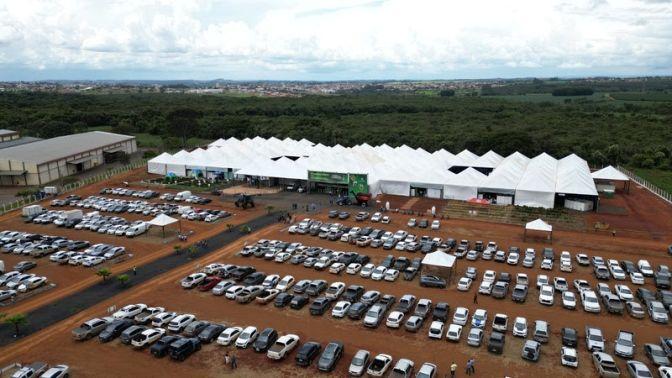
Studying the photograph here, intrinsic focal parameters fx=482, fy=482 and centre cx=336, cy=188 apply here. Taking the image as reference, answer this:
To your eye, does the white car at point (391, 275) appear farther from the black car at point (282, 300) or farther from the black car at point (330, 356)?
the black car at point (330, 356)

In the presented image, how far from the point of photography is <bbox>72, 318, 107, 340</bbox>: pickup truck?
25158 mm

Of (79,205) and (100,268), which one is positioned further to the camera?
(79,205)

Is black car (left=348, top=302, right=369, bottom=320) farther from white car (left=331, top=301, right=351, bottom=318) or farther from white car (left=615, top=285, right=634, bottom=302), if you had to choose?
white car (left=615, top=285, right=634, bottom=302)

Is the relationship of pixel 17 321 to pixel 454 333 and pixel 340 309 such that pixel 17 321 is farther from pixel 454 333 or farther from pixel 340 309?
pixel 454 333

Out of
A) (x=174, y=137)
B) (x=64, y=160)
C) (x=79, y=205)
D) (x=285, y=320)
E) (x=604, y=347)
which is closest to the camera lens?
(x=604, y=347)

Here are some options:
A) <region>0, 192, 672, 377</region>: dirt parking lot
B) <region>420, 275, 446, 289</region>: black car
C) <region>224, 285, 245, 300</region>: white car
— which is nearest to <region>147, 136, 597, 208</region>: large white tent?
<region>0, 192, 672, 377</region>: dirt parking lot

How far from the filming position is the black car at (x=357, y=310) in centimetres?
2727

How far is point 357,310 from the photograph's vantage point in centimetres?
2748

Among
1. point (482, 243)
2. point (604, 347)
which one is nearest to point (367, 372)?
point (604, 347)

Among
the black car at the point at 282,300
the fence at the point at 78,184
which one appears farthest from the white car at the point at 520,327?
the fence at the point at 78,184

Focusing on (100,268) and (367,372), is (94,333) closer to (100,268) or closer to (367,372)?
(100,268)

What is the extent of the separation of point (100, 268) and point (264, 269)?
12200 mm

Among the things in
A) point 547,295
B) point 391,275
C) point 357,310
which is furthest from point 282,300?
point 547,295

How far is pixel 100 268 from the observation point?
35688mm
